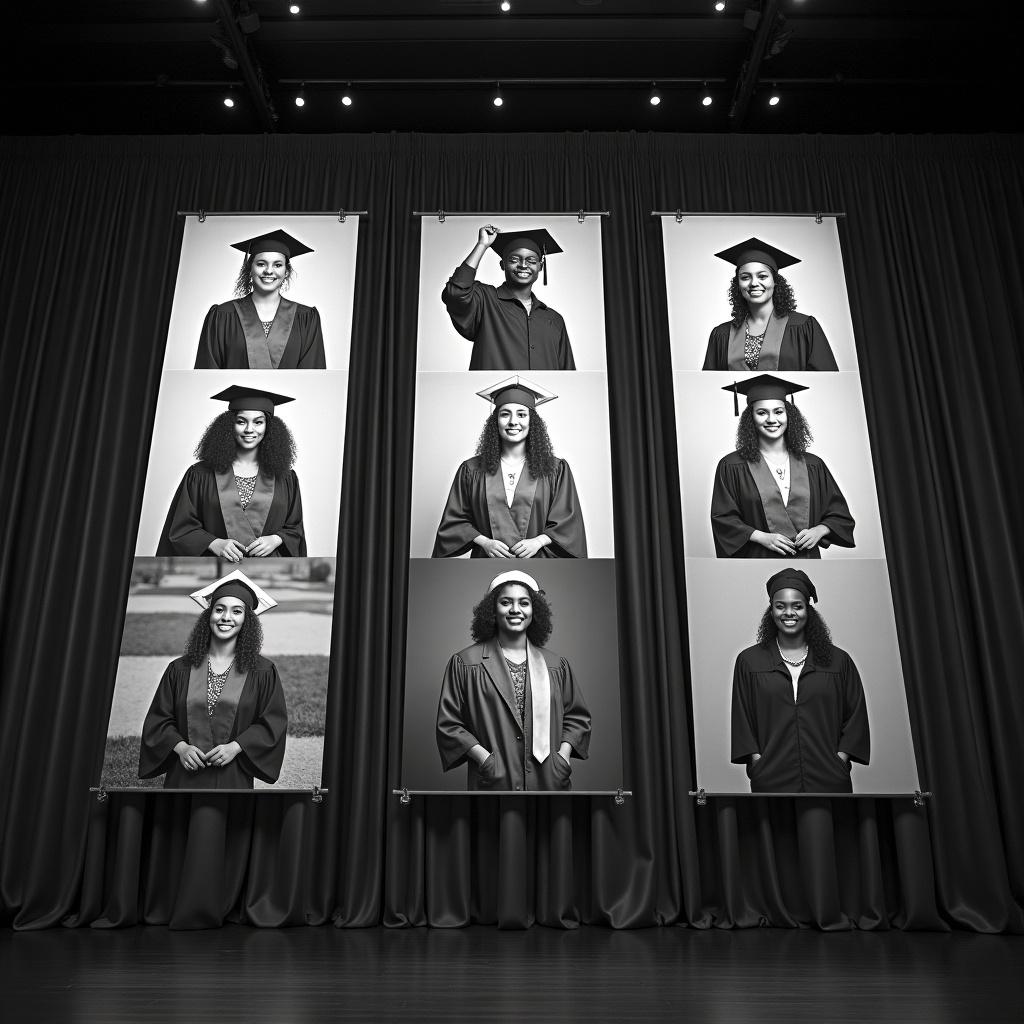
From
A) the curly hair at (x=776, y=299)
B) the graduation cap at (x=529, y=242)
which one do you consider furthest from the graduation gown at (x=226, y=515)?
the curly hair at (x=776, y=299)

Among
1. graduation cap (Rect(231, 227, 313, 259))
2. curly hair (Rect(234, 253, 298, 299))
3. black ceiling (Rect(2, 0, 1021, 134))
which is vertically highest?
black ceiling (Rect(2, 0, 1021, 134))

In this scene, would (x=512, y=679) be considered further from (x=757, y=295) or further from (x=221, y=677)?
(x=757, y=295)

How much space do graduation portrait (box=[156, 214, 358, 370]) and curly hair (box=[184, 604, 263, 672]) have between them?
5.22ft

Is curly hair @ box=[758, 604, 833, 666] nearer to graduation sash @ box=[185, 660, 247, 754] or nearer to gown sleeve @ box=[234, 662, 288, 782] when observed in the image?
gown sleeve @ box=[234, 662, 288, 782]

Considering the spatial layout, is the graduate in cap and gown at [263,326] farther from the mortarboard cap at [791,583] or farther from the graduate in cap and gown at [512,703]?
the mortarboard cap at [791,583]

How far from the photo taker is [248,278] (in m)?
5.95

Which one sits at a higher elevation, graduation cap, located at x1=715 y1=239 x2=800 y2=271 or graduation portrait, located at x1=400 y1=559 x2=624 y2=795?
graduation cap, located at x1=715 y1=239 x2=800 y2=271

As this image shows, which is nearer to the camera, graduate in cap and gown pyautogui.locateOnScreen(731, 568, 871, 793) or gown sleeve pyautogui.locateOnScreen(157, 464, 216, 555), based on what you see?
graduate in cap and gown pyautogui.locateOnScreen(731, 568, 871, 793)

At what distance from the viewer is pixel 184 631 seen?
519 centimetres

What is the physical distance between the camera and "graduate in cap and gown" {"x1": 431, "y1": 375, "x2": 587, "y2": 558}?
5.31 m

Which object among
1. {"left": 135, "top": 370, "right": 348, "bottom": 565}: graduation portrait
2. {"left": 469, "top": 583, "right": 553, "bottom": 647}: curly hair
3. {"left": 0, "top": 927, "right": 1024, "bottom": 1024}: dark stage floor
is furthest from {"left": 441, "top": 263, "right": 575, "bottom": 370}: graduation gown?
{"left": 0, "top": 927, "right": 1024, "bottom": 1024}: dark stage floor

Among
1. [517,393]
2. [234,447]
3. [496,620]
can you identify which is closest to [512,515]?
[496,620]

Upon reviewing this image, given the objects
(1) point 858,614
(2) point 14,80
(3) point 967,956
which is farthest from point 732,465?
(2) point 14,80

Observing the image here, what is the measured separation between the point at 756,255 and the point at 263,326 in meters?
3.22
